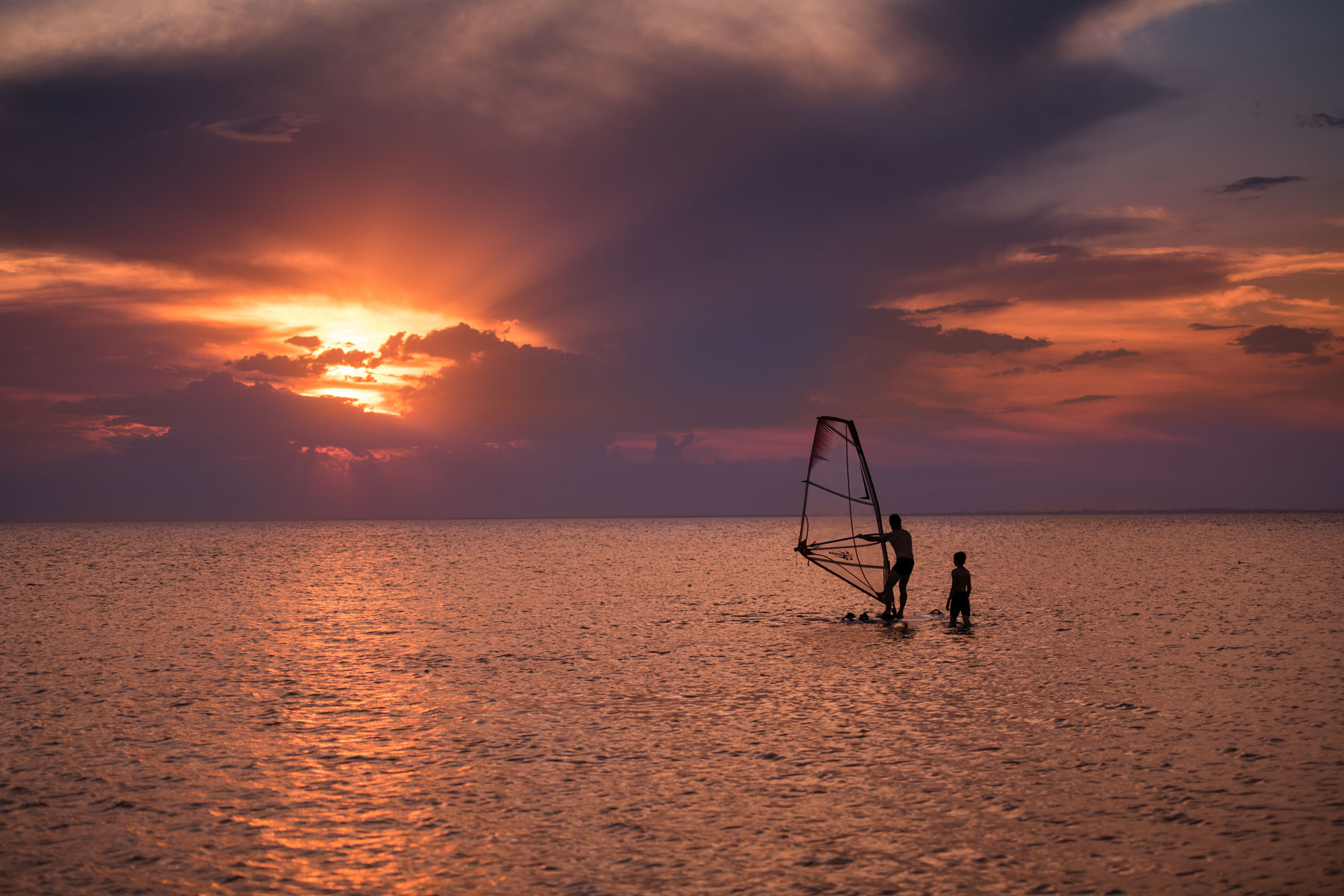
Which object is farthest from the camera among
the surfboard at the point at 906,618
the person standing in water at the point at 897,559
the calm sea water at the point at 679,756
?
the surfboard at the point at 906,618

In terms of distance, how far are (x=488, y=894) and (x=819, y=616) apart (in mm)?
28300

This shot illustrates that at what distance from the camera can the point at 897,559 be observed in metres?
32.3

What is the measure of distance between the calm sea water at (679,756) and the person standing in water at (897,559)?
1909mm

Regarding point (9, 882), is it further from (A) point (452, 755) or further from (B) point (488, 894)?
(A) point (452, 755)

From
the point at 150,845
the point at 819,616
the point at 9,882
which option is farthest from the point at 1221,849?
the point at 819,616

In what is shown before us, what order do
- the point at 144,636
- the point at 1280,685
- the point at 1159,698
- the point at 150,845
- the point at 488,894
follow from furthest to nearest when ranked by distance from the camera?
the point at 144,636 → the point at 1280,685 → the point at 1159,698 → the point at 150,845 → the point at 488,894

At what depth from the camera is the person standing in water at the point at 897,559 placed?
31312mm

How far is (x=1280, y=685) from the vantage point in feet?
66.8

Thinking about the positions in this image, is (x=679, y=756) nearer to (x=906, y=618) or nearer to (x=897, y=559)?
(x=897, y=559)

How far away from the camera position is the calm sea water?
10.2 metres

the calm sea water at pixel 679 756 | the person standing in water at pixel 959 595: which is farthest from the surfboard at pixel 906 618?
the person standing in water at pixel 959 595

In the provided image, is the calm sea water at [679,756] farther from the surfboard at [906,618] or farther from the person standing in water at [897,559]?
the person standing in water at [897,559]

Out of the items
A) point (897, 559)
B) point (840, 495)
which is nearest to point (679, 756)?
point (897, 559)

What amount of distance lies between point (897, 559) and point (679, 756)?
19.0m
